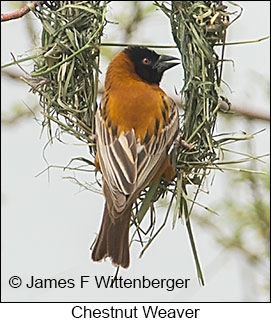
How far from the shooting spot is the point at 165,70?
3.43 metres

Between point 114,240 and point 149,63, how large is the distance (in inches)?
27.1

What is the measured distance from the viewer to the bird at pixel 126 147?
9.93 ft

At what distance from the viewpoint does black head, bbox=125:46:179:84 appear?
343 centimetres

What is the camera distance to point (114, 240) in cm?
303

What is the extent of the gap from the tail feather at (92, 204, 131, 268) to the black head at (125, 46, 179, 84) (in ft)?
1.87

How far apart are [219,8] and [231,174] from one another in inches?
38.6

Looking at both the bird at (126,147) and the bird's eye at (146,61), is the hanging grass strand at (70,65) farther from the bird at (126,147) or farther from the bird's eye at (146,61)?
the bird's eye at (146,61)

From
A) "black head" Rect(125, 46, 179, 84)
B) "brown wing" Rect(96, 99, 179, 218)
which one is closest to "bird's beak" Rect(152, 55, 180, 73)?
"black head" Rect(125, 46, 179, 84)

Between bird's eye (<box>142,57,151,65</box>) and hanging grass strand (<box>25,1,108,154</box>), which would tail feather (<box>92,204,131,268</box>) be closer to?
hanging grass strand (<box>25,1,108,154</box>)

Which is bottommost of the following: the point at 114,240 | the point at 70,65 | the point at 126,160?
the point at 114,240

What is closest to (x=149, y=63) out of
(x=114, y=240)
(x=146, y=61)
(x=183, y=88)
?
(x=146, y=61)

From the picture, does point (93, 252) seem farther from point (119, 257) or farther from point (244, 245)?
point (244, 245)

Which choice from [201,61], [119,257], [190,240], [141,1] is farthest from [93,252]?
[141,1]

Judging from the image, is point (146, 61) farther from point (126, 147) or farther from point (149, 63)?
point (126, 147)
